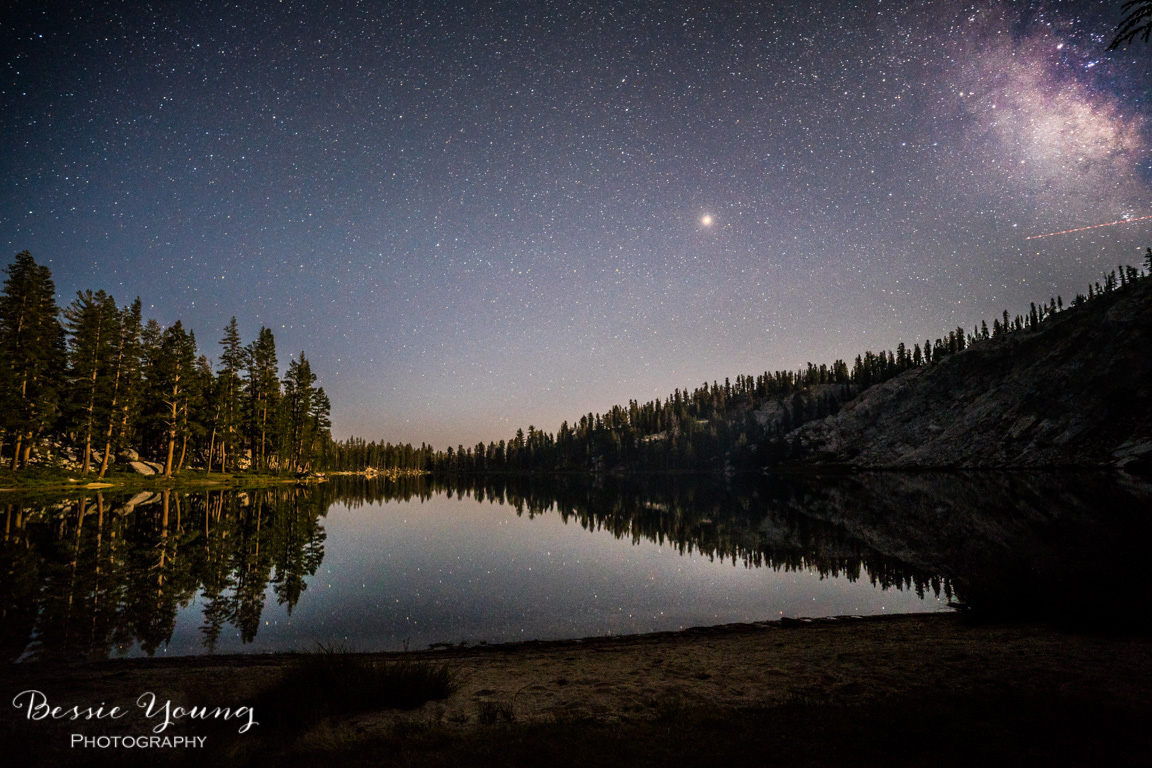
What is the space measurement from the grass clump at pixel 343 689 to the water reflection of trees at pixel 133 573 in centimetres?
629

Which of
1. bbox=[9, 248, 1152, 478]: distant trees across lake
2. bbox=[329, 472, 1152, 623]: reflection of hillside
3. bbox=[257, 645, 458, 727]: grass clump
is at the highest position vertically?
bbox=[9, 248, 1152, 478]: distant trees across lake

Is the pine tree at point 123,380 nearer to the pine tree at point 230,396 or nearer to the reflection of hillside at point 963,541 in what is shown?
the pine tree at point 230,396

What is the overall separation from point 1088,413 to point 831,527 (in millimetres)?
112449

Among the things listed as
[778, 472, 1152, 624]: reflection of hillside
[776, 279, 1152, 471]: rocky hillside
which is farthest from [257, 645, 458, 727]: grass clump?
[776, 279, 1152, 471]: rocky hillside

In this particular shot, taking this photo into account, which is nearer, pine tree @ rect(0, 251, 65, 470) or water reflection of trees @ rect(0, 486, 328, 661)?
water reflection of trees @ rect(0, 486, 328, 661)

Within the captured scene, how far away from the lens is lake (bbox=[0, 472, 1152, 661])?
12.3 metres

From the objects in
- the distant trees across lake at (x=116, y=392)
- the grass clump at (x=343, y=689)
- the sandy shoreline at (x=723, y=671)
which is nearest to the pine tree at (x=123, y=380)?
the distant trees across lake at (x=116, y=392)

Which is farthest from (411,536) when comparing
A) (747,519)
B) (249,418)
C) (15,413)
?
→ (249,418)

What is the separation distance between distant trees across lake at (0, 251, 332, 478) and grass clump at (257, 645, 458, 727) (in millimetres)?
53488

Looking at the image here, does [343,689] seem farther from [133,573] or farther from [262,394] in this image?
[262,394]

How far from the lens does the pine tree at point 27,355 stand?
41.6 metres

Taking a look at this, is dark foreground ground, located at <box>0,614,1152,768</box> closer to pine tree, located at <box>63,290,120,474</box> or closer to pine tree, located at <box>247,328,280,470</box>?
pine tree, located at <box>63,290,120,474</box>

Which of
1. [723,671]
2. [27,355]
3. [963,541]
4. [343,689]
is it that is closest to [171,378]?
[27,355]

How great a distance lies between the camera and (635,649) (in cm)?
1132
